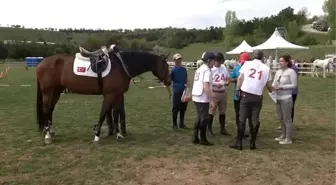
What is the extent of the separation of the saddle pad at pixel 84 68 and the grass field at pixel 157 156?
134 cm

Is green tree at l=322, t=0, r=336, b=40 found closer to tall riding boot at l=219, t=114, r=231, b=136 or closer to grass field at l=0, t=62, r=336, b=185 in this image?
grass field at l=0, t=62, r=336, b=185

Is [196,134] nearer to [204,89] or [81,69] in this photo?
[204,89]

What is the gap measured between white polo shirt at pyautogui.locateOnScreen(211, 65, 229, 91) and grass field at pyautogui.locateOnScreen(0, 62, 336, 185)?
110 centimetres

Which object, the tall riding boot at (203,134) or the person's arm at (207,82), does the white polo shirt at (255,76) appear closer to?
the person's arm at (207,82)

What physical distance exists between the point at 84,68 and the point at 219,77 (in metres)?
2.70

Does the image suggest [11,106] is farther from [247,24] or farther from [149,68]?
[247,24]

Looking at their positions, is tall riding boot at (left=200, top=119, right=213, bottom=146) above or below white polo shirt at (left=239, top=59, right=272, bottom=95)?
below

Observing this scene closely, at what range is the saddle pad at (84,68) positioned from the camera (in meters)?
6.76

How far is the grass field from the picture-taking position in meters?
4.78

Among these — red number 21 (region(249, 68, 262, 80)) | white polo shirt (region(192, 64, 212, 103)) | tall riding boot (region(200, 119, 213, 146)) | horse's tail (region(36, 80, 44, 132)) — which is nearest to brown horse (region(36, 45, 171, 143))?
horse's tail (region(36, 80, 44, 132))

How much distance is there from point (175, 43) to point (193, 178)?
78324 millimetres

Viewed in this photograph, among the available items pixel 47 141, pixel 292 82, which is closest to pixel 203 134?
pixel 292 82

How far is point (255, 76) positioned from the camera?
5.95 metres

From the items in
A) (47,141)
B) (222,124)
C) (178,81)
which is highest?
(178,81)
